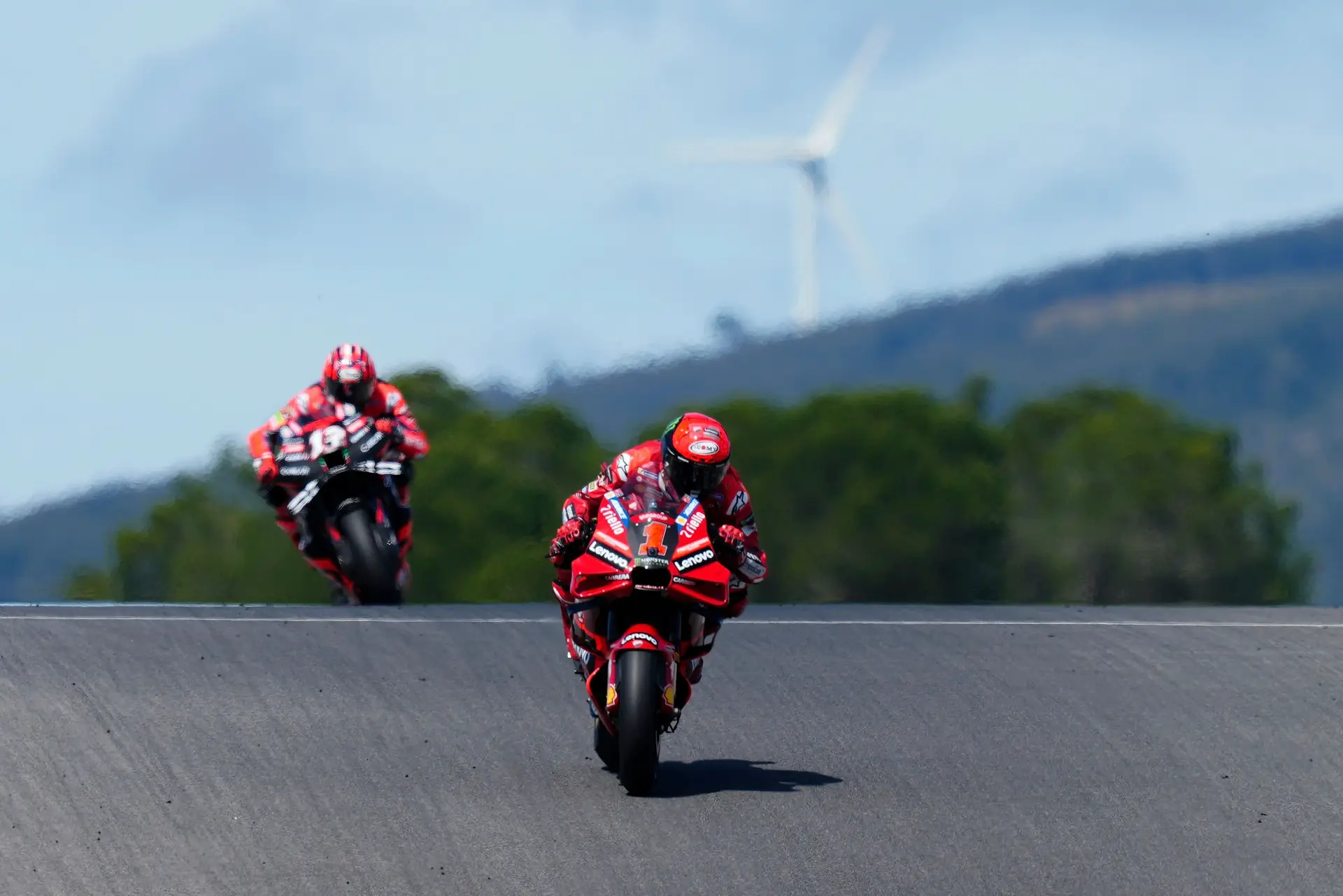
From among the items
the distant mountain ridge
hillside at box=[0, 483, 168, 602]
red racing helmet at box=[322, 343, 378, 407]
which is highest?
red racing helmet at box=[322, 343, 378, 407]

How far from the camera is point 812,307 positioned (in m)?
55.2

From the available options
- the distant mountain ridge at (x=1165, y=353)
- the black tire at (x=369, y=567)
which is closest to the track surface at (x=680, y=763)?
the black tire at (x=369, y=567)

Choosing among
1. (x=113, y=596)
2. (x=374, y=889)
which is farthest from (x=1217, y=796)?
(x=113, y=596)

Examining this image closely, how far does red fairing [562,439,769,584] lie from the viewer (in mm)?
11047

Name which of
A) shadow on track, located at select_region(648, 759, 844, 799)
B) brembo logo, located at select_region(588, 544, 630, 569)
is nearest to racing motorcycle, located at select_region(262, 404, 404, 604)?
shadow on track, located at select_region(648, 759, 844, 799)

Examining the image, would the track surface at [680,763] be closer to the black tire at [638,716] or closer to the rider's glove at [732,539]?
the black tire at [638,716]

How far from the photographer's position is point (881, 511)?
8412 centimetres

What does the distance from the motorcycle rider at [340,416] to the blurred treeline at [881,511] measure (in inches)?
2087

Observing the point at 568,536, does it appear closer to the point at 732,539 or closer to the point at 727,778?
the point at 732,539

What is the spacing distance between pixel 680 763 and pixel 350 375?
8.72m

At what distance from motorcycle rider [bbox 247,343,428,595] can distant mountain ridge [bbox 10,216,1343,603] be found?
7340 cm

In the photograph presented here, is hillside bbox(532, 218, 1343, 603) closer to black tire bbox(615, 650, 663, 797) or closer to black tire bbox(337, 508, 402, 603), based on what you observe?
black tire bbox(337, 508, 402, 603)

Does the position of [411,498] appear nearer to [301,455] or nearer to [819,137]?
[819,137]

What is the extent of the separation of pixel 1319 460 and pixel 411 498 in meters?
56.6
